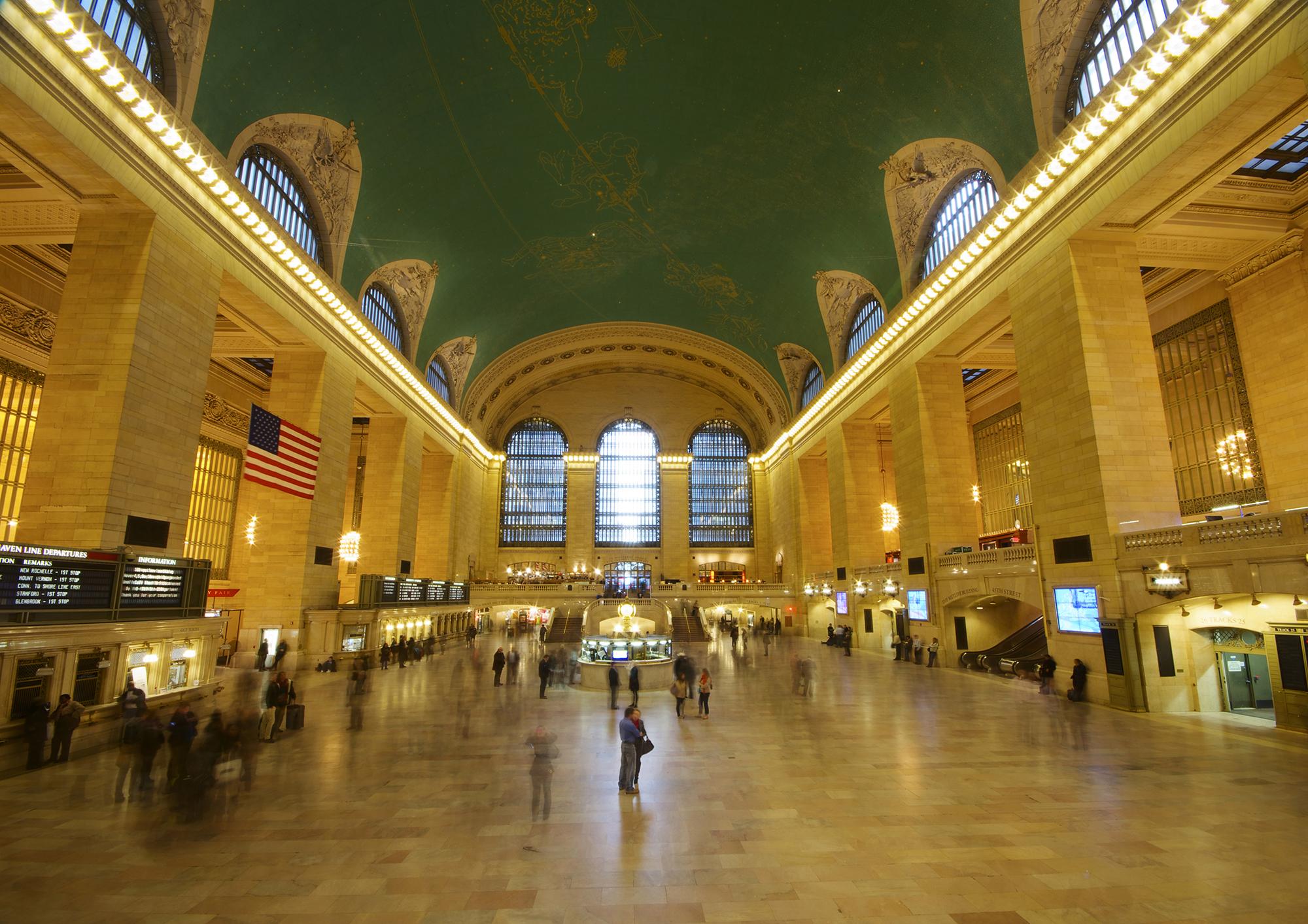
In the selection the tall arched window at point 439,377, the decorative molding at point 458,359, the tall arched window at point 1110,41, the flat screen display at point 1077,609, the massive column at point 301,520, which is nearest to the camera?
the tall arched window at point 1110,41

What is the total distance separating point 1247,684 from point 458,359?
3020 cm

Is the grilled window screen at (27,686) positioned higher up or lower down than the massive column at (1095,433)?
lower down

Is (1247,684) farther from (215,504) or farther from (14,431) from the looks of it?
(215,504)

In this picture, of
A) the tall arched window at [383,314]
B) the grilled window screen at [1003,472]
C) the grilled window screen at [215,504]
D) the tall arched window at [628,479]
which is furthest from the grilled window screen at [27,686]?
the tall arched window at [628,479]

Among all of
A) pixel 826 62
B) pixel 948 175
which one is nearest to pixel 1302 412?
pixel 948 175

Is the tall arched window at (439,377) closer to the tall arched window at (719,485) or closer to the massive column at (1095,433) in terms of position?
the tall arched window at (719,485)

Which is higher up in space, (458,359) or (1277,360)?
(458,359)

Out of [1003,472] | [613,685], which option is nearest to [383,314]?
[613,685]

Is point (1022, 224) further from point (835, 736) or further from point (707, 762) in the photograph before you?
point (707, 762)

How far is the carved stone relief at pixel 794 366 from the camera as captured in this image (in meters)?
31.8

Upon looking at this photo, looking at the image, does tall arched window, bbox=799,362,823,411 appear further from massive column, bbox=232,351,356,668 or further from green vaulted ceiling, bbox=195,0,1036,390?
massive column, bbox=232,351,356,668

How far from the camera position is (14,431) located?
56.1 feet

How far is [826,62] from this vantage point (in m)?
16.6

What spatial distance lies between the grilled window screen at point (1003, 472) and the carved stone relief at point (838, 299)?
7.29 meters
